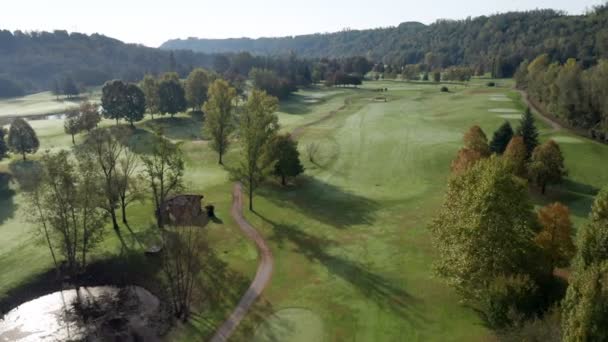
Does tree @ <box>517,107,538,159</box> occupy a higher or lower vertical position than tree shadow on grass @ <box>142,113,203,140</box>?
higher

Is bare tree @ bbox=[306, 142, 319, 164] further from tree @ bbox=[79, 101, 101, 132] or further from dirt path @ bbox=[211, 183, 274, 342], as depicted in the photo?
tree @ bbox=[79, 101, 101, 132]

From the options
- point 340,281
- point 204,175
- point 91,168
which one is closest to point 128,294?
point 91,168

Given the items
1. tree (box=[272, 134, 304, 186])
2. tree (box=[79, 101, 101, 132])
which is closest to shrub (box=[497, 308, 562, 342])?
tree (box=[272, 134, 304, 186])

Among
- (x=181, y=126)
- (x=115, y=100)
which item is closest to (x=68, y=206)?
(x=115, y=100)

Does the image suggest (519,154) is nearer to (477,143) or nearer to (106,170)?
(477,143)

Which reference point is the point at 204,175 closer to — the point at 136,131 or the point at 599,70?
the point at 136,131

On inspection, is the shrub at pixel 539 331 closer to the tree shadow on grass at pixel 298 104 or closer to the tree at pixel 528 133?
the tree at pixel 528 133

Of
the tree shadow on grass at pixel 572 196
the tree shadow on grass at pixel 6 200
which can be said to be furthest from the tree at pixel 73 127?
the tree shadow on grass at pixel 572 196
